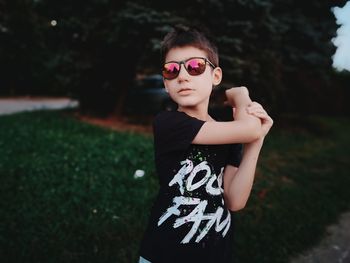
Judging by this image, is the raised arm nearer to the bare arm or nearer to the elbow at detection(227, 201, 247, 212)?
the bare arm

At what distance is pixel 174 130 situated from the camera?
1.42 meters

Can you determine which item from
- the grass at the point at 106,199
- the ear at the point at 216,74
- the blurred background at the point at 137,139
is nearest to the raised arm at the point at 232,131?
the ear at the point at 216,74

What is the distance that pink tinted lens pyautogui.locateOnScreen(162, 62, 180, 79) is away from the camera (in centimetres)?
146

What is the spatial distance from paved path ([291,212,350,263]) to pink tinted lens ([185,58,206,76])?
8.62 ft

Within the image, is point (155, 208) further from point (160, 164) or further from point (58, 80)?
point (58, 80)

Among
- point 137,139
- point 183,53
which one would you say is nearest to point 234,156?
point 183,53

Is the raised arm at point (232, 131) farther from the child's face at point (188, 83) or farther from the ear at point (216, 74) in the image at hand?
the ear at point (216, 74)

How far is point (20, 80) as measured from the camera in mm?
21781

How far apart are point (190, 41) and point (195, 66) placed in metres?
0.12

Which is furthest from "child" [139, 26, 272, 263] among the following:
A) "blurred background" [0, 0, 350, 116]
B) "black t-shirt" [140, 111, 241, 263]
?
"blurred background" [0, 0, 350, 116]

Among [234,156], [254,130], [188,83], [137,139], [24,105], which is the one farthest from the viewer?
[24,105]

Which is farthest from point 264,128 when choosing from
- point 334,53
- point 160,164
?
point 334,53

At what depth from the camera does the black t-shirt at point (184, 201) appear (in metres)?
1.41

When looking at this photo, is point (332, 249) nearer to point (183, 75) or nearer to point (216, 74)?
point (216, 74)
